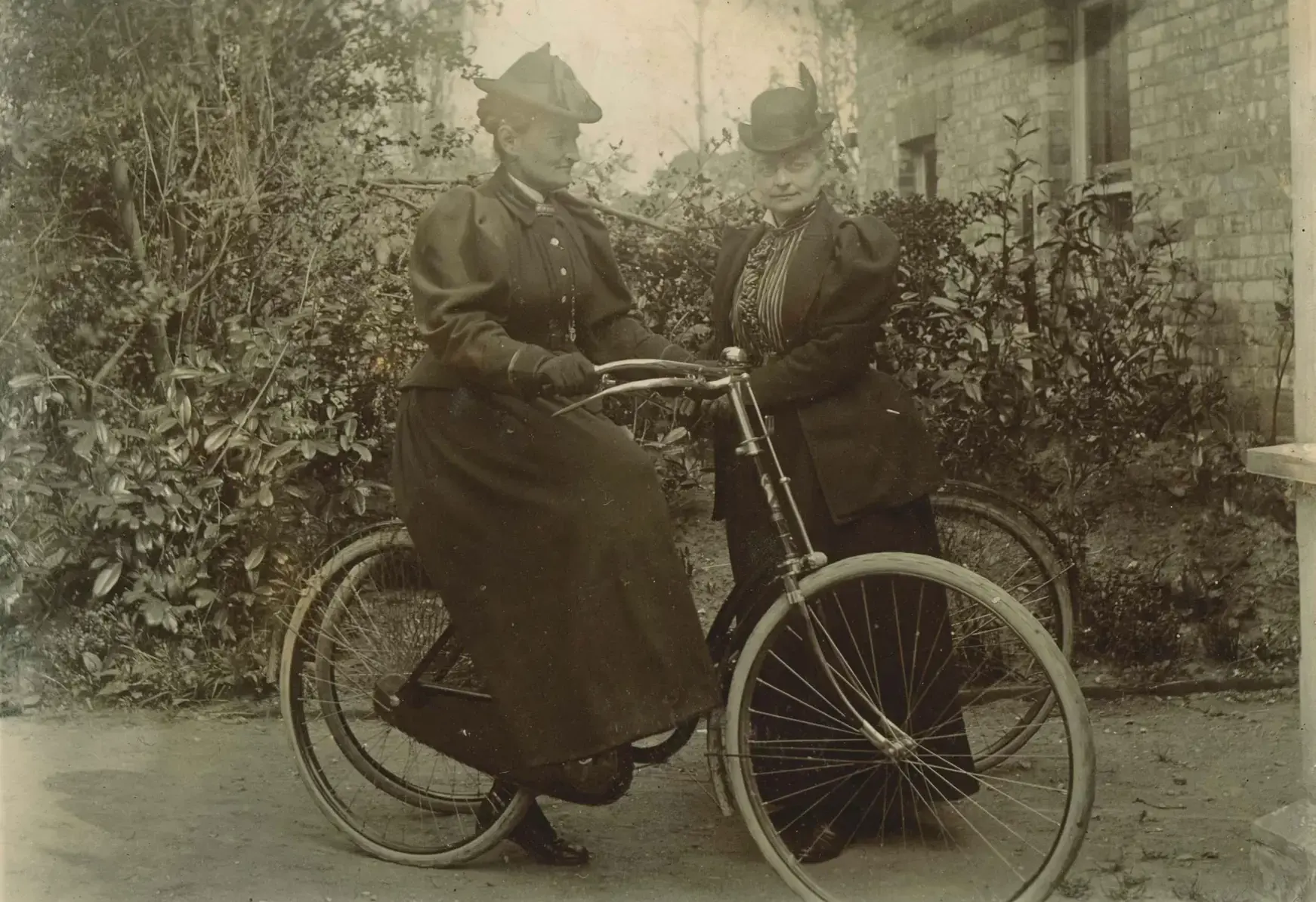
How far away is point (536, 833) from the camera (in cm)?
386

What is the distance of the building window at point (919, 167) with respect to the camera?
5.15 metres

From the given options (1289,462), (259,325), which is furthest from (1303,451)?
(259,325)

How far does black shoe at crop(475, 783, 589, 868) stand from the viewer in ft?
12.6

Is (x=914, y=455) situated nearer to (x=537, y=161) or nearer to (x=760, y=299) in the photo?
(x=760, y=299)

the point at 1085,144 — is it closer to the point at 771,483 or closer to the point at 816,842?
the point at 771,483

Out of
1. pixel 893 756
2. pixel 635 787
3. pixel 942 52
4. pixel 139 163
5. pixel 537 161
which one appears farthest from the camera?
pixel 942 52

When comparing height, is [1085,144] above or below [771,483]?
above

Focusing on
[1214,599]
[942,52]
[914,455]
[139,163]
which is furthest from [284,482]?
[1214,599]

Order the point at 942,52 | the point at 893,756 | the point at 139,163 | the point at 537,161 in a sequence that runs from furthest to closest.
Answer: the point at 942,52
the point at 139,163
the point at 537,161
the point at 893,756

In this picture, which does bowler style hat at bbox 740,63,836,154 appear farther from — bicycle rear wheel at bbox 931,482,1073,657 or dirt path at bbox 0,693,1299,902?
dirt path at bbox 0,693,1299,902

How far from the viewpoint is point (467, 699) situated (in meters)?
3.71

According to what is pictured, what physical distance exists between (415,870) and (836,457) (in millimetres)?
1614

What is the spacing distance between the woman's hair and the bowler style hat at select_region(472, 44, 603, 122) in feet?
0.04

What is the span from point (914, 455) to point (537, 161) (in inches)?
51.1
